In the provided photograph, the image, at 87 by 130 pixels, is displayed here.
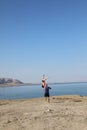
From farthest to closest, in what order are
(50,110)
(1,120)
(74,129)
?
(50,110) → (1,120) → (74,129)

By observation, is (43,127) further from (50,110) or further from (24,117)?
(50,110)

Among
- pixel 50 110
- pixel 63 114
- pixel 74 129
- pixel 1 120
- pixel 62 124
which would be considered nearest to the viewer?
pixel 74 129

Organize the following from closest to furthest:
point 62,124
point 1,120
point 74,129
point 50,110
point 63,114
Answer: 1. point 74,129
2. point 62,124
3. point 1,120
4. point 63,114
5. point 50,110

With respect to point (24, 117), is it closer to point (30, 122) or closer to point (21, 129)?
point (30, 122)

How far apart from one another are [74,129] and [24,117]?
3.52m

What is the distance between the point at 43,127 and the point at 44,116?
2353 mm

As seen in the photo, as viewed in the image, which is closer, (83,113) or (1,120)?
(1,120)

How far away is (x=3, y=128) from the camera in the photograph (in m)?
12.7

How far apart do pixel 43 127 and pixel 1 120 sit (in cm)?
273

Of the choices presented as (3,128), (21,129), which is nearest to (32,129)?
(21,129)

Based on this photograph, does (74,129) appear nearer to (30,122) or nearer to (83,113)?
(30,122)

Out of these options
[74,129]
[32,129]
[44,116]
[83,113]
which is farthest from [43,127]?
[83,113]

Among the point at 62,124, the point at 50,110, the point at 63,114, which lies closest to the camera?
the point at 62,124

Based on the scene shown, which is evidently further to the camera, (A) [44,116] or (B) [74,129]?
(A) [44,116]
